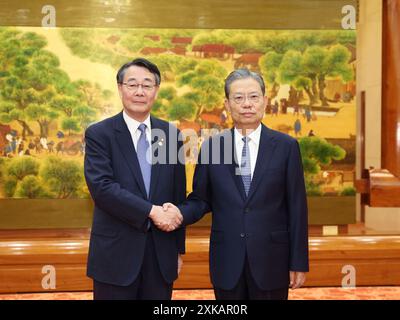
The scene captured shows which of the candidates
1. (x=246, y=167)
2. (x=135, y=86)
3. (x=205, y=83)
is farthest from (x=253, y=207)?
(x=205, y=83)

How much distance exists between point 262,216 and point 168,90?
3.62m

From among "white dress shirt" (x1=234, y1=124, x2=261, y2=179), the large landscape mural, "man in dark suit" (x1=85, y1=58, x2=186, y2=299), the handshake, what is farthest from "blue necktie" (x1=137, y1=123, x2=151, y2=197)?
the large landscape mural

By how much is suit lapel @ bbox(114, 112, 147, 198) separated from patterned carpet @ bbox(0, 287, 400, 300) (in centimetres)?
227

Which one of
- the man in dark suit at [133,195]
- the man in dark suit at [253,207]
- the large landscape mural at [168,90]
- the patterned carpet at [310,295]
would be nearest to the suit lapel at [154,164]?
the man in dark suit at [133,195]

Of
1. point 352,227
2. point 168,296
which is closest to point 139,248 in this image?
point 168,296

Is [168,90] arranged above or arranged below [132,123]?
above

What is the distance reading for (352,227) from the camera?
285 inches

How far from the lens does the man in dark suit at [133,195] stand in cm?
211

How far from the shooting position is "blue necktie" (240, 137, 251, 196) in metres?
2.15

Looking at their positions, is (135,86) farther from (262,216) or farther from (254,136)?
(262,216)

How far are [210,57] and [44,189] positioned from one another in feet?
7.66

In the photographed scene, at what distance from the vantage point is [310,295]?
13.8 ft

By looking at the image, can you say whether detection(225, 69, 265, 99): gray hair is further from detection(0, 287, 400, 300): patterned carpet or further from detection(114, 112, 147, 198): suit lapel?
detection(0, 287, 400, 300): patterned carpet

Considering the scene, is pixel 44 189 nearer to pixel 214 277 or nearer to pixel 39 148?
pixel 39 148
